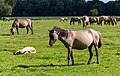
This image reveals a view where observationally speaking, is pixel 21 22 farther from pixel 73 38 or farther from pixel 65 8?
pixel 65 8

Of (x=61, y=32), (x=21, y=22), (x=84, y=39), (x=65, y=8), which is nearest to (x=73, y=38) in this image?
(x=84, y=39)

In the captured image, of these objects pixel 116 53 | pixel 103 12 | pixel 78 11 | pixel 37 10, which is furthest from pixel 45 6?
pixel 116 53

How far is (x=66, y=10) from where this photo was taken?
162875mm

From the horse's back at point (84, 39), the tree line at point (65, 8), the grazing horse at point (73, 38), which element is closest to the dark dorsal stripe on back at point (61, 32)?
the grazing horse at point (73, 38)

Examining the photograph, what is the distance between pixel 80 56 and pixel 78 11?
462 ft

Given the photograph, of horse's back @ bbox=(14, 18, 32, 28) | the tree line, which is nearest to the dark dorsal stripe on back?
horse's back @ bbox=(14, 18, 32, 28)

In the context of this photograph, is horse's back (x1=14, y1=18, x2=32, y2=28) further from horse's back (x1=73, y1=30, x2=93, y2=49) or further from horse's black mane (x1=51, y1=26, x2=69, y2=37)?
horse's black mane (x1=51, y1=26, x2=69, y2=37)

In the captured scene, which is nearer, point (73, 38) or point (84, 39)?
point (73, 38)

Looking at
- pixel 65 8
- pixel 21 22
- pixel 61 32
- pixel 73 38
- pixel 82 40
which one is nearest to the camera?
pixel 61 32

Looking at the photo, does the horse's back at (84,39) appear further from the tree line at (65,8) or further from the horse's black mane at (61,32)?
the tree line at (65,8)

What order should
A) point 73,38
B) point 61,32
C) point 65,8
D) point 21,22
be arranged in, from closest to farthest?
point 61,32, point 73,38, point 21,22, point 65,8

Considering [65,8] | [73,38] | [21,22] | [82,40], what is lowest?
[65,8]

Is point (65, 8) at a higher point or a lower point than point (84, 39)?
lower

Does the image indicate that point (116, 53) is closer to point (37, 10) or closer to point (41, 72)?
point (41, 72)
